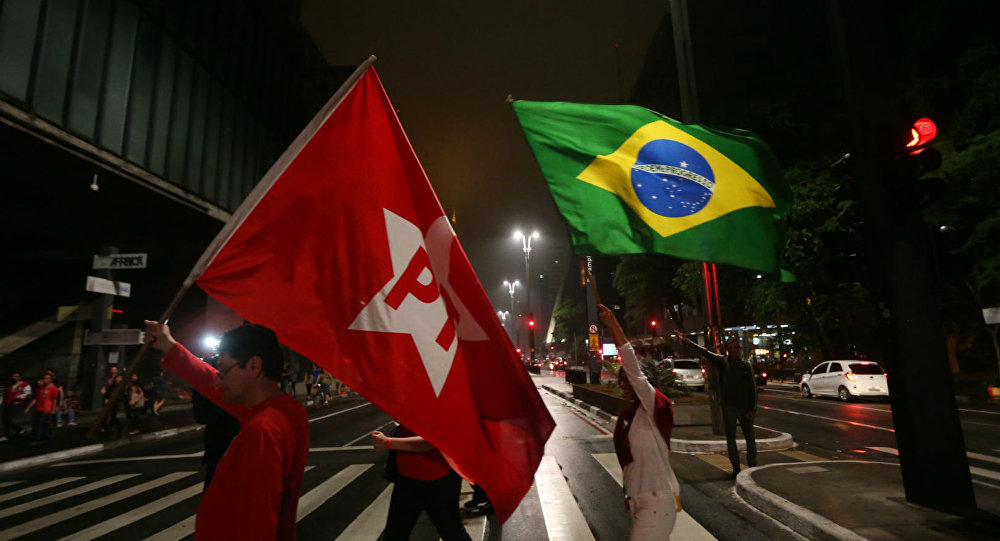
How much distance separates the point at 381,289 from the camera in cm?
328

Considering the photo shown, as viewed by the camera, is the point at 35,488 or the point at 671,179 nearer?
the point at 671,179

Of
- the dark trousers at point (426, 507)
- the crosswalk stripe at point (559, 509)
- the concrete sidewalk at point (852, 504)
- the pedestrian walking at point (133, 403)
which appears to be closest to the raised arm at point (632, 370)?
the dark trousers at point (426, 507)

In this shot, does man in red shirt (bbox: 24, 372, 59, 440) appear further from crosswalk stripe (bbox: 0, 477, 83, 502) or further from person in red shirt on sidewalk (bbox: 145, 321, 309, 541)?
person in red shirt on sidewalk (bbox: 145, 321, 309, 541)

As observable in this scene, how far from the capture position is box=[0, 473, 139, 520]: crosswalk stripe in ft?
23.8

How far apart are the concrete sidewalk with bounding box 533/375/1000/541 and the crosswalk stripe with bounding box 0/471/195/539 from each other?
334 inches

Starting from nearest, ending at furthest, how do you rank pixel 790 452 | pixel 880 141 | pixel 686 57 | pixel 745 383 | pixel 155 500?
1. pixel 880 141
2. pixel 155 500
3. pixel 745 383
4. pixel 790 452
5. pixel 686 57

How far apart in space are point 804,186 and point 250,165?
1073 inches

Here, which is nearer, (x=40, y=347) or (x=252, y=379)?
(x=252, y=379)

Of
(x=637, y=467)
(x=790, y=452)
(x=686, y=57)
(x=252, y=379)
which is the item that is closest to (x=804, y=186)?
(x=686, y=57)

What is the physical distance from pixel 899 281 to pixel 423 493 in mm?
5797

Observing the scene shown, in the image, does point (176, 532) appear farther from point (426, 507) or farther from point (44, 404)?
point (44, 404)

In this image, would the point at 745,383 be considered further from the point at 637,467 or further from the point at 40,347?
the point at 40,347

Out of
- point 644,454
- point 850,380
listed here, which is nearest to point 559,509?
point 644,454

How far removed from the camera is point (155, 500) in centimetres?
751
